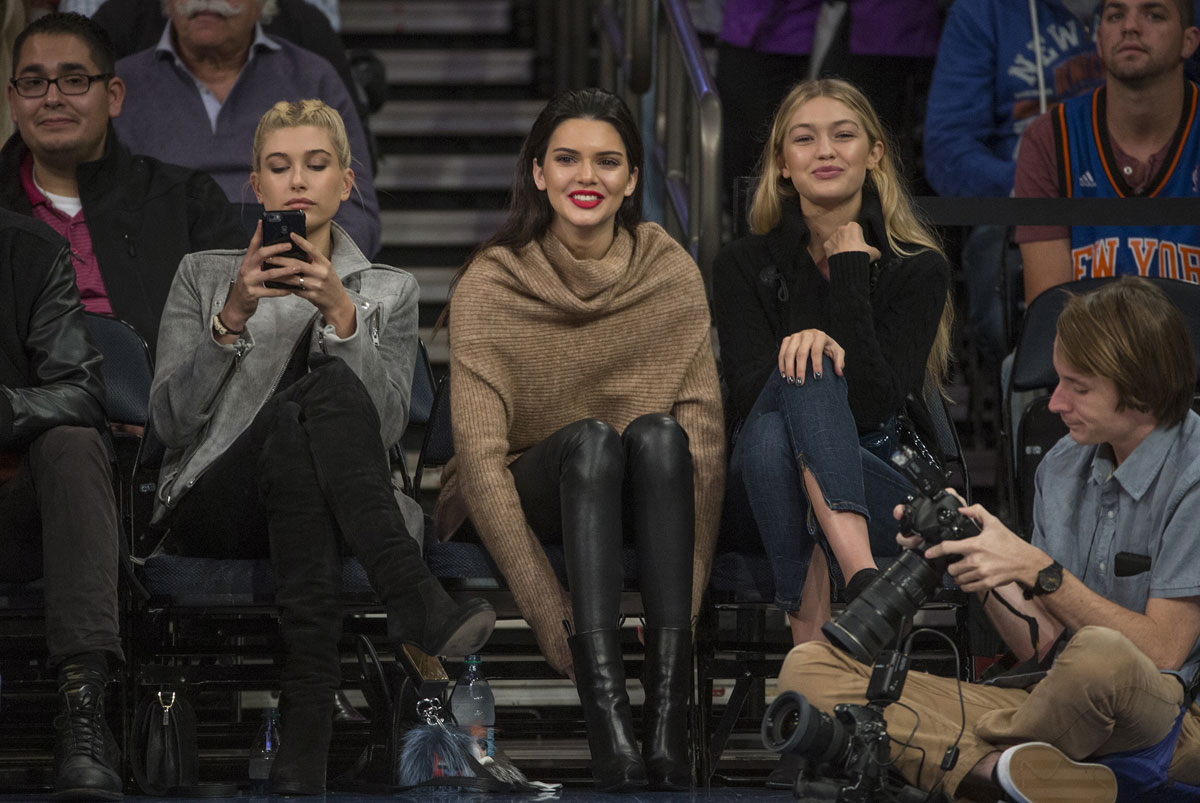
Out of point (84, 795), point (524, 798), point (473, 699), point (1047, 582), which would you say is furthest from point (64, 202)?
point (1047, 582)

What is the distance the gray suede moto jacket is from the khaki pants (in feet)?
2.87

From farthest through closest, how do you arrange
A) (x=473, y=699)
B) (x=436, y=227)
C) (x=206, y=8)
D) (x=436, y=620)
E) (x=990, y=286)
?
(x=436, y=227) < (x=206, y=8) < (x=990, y=286) < (x=473, y=699) < (x=436, y=620)

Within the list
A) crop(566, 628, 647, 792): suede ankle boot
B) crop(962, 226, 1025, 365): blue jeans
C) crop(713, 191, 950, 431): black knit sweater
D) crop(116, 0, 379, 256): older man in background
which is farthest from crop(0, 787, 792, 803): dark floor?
crop(116, 0, 379, 256): older man in background

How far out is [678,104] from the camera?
16.0 feet

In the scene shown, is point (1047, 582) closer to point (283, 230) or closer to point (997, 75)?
point (283, 230)

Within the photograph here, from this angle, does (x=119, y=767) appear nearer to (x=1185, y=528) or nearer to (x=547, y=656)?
(x=547, y=656)

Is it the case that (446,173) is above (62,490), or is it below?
above

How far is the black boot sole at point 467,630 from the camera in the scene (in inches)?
112

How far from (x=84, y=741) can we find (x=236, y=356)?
0.82 meters

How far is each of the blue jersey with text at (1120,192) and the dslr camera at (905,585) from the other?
1.88 m

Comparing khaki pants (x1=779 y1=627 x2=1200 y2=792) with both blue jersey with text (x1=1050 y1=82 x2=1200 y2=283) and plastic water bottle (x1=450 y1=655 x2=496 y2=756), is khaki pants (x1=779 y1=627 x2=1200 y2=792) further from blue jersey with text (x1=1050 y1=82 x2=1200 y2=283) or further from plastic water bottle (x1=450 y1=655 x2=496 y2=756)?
blue jersey with text (x1=1050 y1=82 x2=1200 y2=283)

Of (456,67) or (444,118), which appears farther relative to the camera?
(456,67)

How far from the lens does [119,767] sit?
119 inches

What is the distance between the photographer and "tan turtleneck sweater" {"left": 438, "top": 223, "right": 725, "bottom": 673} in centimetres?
341
